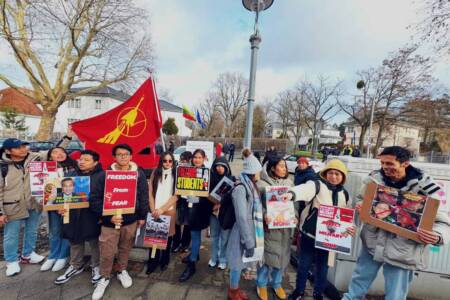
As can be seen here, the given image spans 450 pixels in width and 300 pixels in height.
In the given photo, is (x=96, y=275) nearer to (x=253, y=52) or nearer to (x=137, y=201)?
(x=137, y=201)

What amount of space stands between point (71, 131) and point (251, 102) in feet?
12.0

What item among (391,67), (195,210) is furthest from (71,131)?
(391,67)

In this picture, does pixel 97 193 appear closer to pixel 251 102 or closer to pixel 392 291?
pixel 251 102

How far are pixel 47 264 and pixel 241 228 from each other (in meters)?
3.31

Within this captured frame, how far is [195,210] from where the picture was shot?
3.44m

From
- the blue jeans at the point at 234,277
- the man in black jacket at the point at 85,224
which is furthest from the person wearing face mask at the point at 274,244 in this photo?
the man in black jacket at the point at 85,224

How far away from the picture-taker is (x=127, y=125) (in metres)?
4.04

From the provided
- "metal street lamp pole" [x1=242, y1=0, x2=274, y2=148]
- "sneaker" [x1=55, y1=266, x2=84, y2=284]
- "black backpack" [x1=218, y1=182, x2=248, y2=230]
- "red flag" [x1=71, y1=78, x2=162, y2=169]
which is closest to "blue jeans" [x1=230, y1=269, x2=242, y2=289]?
"black backpack" [x1=218, y1=182, x2=248, y2=230]

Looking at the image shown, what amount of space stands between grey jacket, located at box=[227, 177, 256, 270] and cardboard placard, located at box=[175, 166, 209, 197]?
2.60ft

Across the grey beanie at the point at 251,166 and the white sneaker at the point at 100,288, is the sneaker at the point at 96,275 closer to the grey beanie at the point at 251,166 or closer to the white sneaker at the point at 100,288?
the white sneaker at the point at 100,288

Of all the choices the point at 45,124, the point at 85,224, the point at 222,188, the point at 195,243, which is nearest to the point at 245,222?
the point at 222,188

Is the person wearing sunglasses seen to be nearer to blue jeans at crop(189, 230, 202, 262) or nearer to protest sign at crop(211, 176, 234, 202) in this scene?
blue jeans at crop(189, 230, 202, 262)

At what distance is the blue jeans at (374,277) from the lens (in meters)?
2.28

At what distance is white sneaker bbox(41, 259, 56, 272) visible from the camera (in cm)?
335
